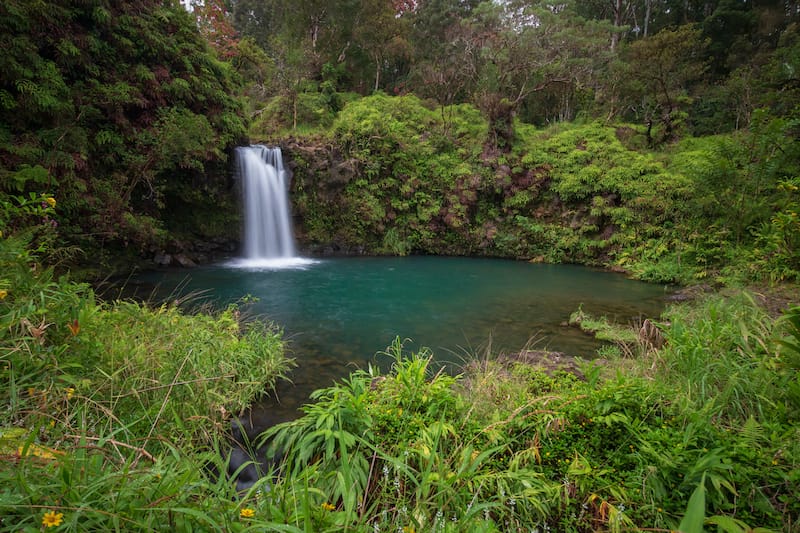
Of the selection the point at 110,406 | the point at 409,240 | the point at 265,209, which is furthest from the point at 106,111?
the point at 409,240

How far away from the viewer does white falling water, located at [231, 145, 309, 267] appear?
1344cm

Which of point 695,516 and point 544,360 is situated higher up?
point 695,516

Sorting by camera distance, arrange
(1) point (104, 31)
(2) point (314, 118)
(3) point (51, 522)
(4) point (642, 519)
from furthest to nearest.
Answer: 1. (2) point (314, 118)
2. (1) point (104, 31)
3. (4) point (642, 519)
4. (3) point (51, 522)

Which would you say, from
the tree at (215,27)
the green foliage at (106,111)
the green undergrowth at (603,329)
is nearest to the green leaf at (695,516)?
the green undergrowth at (603,329)

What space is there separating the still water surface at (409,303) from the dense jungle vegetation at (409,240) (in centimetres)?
72

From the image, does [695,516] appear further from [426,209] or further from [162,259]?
[426,209]

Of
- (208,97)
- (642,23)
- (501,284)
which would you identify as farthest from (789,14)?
(208,97)

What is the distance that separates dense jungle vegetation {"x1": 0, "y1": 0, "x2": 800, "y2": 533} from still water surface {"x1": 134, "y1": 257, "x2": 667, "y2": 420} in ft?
2.37

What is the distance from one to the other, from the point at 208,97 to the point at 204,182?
2.72m

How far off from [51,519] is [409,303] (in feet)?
24.7

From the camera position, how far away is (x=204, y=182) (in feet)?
40.7

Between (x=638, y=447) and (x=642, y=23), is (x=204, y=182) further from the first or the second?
(x=642, y=23)

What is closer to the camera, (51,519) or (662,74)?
(51,519)

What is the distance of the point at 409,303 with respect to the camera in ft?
27.9
